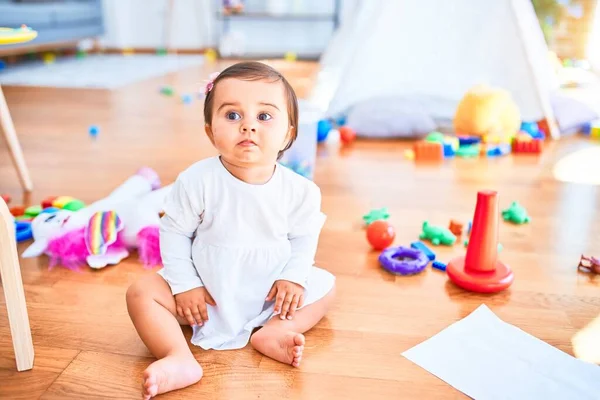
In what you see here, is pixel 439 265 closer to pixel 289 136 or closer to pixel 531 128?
pixel 289 136

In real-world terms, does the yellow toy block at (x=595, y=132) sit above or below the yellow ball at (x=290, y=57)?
above

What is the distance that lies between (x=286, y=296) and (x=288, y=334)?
65mm

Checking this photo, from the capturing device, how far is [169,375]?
2.53ft

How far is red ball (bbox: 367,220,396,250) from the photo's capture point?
4.07 feet

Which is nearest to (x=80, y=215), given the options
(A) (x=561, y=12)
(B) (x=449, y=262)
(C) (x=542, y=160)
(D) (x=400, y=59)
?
(B) (x=449, y=262)

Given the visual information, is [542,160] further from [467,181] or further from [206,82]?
[206,82]

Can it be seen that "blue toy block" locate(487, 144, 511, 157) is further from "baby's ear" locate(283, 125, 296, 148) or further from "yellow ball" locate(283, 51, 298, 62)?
"yellow ball" locate(283, 51, 298, 62)

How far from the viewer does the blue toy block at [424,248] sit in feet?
3.95

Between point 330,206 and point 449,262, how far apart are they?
432mm

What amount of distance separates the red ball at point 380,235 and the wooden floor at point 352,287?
26mm

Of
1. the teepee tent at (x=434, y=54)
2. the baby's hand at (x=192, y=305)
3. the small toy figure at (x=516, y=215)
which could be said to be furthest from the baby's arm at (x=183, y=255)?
the teepee tent at (x=434, y=54)

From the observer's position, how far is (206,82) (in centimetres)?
89

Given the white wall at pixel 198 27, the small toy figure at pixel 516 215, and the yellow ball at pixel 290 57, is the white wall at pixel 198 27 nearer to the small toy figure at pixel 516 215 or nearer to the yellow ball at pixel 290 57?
the yellow ball at pixel 290 57

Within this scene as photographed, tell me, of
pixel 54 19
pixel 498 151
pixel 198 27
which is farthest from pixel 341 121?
pixel 198 27
